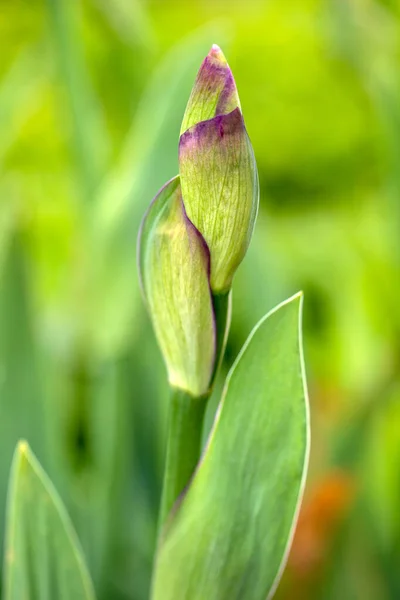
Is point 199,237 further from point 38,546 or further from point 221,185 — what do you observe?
point 38,546

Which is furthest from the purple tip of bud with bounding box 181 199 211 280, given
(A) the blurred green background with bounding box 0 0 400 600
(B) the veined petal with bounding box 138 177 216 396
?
(A) the blurred green background with bounding box 0 0 400 600

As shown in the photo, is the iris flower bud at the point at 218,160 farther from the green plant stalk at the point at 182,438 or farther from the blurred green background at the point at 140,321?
the blurred green background at the point at 140,321

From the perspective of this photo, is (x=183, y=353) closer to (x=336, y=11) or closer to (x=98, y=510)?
(x=98, y=510)

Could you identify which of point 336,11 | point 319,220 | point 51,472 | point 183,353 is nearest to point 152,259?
point 183,353

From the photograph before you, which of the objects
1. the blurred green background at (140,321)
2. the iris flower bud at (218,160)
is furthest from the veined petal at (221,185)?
the blurred green background at (140,321)

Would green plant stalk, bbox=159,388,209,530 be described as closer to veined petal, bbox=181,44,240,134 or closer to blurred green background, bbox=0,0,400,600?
veined petal, bbox=181,44,240,134

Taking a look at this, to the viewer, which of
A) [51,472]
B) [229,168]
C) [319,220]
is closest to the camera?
[229,168]
